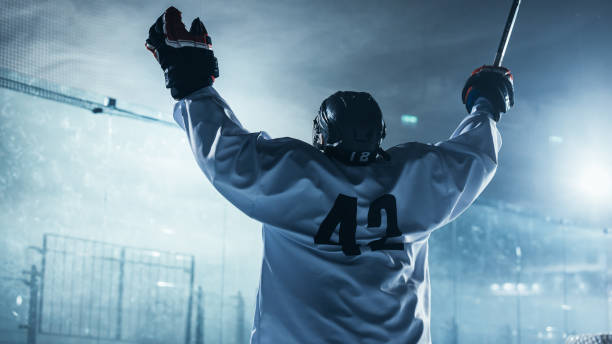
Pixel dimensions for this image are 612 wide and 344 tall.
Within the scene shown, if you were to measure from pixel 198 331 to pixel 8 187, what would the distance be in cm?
320

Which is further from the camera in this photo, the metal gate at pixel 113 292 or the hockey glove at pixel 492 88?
the metal gate at pixel 113 292

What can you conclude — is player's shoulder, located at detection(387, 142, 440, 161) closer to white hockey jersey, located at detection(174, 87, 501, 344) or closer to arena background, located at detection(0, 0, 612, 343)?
white hockey jersey, located at detection(174, 87, 501, 344)

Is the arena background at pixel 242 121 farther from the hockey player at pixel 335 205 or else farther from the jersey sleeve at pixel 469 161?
the hockey player at pixel 335 205

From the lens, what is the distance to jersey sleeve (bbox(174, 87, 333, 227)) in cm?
83

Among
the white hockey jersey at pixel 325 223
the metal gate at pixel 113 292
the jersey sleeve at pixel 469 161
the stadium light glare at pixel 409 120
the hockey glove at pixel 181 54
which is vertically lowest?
the metal gate at pixel 113 292

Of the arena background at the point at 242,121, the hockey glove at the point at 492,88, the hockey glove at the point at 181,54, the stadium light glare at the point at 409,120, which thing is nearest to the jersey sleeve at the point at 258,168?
the hockey glove at the point at 181,54

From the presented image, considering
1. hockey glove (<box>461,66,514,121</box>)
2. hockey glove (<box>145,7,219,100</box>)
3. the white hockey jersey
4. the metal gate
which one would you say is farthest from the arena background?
the white hockey jersey

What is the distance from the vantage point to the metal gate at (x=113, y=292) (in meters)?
5.93

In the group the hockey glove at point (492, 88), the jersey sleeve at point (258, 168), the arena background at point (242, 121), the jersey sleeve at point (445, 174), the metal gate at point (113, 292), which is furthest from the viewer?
the metal gate at point (113, 292)

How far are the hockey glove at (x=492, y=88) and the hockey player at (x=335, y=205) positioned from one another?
353mm

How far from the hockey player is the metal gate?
229 inches

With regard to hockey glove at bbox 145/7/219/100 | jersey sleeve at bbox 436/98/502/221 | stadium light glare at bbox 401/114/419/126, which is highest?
stadium light glare at bbox 401/114/419/126

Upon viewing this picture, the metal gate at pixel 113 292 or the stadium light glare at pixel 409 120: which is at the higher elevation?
the stadium light glare at pixel 409 120

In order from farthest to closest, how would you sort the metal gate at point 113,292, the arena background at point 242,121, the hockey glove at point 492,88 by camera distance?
the metal gate at point 113,292 < the arena background at point 242,121 < the hockey glove at point 492,88
